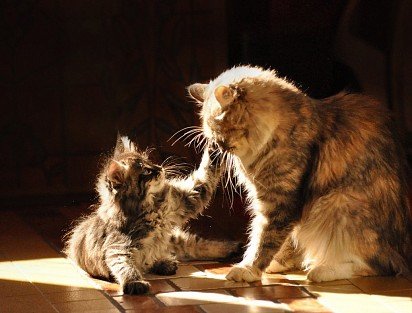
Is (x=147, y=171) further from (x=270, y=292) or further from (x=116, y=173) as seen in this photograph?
(x=270, y=292)

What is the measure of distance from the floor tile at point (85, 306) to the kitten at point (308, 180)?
59 cm

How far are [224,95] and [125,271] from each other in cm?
86

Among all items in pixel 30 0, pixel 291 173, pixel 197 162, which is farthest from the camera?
pixel 197 162

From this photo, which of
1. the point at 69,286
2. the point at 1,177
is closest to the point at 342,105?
the point at 69,286

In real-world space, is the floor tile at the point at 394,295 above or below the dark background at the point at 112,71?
below

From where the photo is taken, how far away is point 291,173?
4.07 m

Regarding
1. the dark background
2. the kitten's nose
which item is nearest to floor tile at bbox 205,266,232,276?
the kitten's nose

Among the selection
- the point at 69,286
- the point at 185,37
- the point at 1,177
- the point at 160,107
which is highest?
the point at 185,37

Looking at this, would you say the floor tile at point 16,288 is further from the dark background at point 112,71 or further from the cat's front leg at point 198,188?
the dark background at point 112,71

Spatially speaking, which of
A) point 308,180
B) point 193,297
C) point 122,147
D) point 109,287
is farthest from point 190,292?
point 122,147

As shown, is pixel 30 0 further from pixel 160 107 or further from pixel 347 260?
pixel 347 260

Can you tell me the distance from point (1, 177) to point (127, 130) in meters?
0.80

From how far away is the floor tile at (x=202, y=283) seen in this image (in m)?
4.07

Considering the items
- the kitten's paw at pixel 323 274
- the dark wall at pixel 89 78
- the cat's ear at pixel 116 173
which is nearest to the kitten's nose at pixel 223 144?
the cat's ear at pixel 116 173
